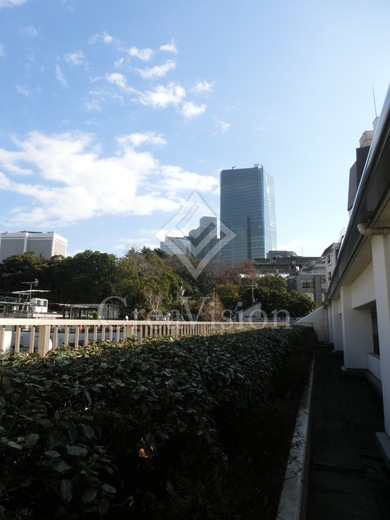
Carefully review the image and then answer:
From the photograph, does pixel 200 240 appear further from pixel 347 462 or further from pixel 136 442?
pixel 136 442

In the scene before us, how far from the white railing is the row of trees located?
20.5 metres

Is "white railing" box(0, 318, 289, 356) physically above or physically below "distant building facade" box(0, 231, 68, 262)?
below

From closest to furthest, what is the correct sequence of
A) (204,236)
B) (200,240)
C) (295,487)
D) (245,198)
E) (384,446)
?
(295,487)
(384,446)
(204,236)
(200,240)
(245,198)

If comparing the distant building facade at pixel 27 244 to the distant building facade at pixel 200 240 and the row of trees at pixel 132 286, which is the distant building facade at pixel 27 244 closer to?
the row of trees at pixel 132 286

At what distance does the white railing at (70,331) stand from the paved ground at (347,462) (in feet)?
10.4

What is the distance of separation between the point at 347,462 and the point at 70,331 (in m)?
4.68

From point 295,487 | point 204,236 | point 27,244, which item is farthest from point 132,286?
point 27,244

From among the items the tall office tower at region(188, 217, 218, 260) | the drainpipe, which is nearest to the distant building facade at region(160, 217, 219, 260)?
the tall office tower at region(188, 217, 218, 260)

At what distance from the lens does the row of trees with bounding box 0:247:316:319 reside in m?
36.1

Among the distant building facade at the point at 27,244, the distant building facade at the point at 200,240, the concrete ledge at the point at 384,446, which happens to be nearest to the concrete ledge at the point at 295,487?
the concrete ledge at the point at 384,446

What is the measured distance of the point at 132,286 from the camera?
36.1 meters

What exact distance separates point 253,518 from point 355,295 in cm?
927

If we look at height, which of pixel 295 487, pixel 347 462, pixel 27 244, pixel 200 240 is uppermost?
pixel 27 244

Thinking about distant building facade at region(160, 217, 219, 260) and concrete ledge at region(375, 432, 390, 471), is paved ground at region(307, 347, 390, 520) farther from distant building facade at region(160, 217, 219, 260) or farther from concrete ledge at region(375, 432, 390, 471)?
distant building facade at region(160, 217, 219, 260)
